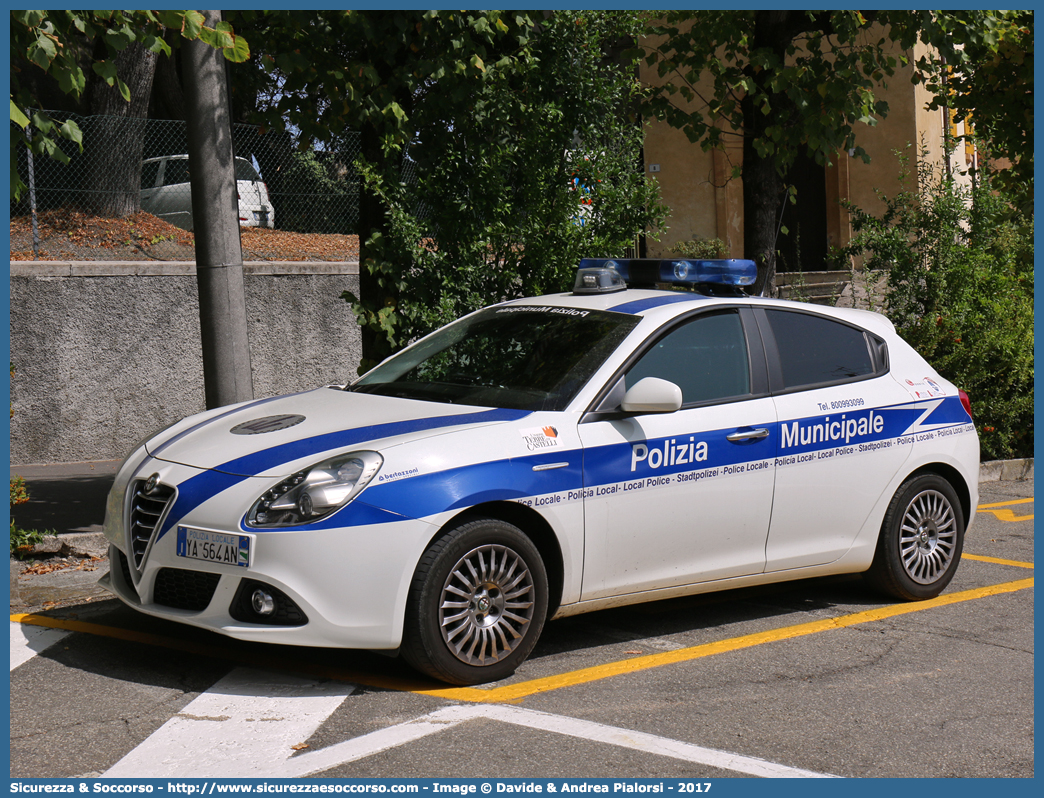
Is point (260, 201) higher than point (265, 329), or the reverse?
point (260, 201)

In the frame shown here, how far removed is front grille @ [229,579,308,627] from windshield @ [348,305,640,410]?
1289mm

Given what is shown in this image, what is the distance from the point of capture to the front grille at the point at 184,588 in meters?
4.61

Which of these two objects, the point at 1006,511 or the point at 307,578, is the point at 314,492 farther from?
the point at 1006,511

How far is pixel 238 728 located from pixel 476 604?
41.7 inches

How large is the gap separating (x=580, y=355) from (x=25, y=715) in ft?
9.17

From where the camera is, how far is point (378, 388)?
5.81 meters

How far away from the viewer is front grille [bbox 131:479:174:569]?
15.6 ft

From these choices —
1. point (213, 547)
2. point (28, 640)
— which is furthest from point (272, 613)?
point (28, 640)

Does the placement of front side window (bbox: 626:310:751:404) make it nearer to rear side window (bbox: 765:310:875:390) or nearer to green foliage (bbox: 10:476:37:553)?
rear side window (bbox: 765:310:875:390)

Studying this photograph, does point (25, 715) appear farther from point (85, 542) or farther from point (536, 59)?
point (536, 59)

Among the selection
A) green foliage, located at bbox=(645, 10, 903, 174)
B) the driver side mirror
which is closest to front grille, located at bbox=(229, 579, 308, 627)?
the driver side mirror

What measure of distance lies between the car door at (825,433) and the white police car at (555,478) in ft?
0.05

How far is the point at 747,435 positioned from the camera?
5.55 metres

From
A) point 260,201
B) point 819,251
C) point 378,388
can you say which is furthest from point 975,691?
point 819,251
